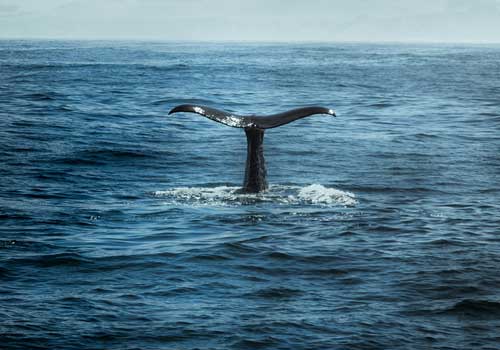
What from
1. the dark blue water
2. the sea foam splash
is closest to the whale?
the sea foam splash

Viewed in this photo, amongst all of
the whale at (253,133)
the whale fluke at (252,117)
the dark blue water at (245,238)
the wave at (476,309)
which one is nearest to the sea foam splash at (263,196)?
the dark blue water at (245,238)

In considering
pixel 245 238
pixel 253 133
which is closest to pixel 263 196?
pixel 253 133

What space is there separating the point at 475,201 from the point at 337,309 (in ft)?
24.0

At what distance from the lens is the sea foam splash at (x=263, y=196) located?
17.2m

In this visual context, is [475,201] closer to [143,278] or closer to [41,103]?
[143,278]

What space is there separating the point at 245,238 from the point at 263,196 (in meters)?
3.06

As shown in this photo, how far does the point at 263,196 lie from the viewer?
17.5m

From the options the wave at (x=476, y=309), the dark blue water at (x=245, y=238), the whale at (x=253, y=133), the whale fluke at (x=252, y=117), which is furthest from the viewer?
the whale at (x=253, y=133)

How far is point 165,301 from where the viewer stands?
11438mm

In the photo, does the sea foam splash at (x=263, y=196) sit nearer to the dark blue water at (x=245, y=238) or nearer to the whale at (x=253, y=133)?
the dark blue water at (x=245, y=238)

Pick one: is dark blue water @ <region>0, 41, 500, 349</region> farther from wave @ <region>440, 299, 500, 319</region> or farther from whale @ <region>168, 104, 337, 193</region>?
whale @ <region>168, 104, 337, 193</region>

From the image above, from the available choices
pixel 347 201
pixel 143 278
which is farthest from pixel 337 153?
pixel 143 278

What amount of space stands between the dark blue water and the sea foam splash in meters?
0.06

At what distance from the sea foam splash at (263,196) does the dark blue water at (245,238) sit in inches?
2.6
